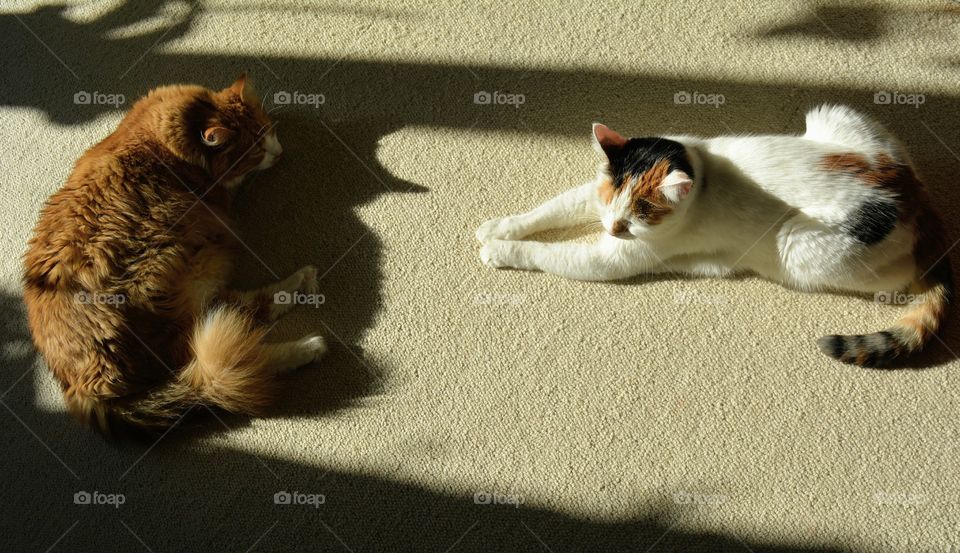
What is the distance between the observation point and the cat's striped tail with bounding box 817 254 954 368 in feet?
5.04

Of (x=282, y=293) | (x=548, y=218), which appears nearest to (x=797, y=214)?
(x=548, y=218)

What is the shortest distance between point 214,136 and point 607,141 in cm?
93

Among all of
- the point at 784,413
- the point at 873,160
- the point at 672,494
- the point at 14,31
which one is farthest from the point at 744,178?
the point at 14,31

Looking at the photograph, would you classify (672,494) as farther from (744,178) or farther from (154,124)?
(154,124)

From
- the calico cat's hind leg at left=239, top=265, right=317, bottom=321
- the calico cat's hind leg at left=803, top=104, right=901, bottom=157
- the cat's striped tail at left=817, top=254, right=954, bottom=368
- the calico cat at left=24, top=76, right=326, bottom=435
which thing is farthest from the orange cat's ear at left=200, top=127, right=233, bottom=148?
the cat's striped tail at left=817, top=254, right=954, bottom=368

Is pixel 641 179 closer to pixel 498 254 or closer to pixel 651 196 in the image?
pixel 651 196

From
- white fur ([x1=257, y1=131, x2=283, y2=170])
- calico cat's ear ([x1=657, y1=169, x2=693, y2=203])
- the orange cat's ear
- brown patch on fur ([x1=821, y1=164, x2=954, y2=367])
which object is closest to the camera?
calico cat's ear ([x1=657, y1=169, x2=693, y2=203])

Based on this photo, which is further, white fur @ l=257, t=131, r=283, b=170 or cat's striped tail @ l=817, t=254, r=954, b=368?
white fur @ l=257, t=131, r=283, b=170

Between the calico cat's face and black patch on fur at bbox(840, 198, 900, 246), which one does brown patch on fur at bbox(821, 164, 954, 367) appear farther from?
the calico cat's face

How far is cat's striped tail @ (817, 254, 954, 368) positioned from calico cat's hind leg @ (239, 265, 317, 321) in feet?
4.08

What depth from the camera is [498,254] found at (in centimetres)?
171

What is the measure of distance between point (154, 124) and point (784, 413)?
5.38 feet

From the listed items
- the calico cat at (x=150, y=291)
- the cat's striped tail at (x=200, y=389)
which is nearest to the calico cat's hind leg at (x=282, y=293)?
the calico cat at (x=150, y=291)

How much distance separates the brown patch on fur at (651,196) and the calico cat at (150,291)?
82cm
